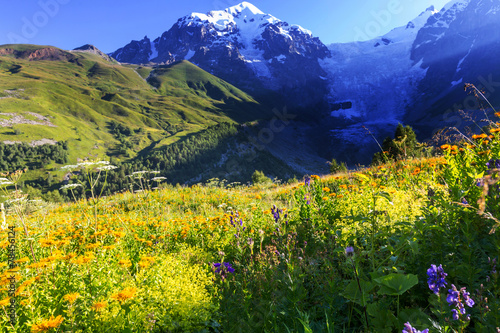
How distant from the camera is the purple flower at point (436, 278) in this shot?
4.58ft

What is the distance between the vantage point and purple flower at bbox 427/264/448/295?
1.40 metres

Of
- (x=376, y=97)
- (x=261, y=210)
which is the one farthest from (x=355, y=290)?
(x=376, y=97)

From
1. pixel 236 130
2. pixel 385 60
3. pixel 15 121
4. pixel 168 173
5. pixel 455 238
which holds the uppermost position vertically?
pixel 385 60

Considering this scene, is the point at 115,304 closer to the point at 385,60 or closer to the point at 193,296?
the point at 193,296

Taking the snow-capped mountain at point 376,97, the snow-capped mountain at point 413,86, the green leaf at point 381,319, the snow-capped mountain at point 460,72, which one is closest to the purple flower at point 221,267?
the green leaf at point 381,319

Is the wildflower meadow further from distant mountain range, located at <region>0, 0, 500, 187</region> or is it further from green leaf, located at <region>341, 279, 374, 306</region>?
distant mountain range, located at <region>0, 0, 500, 187</region>

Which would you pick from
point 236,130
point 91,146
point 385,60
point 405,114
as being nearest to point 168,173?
point 236,130

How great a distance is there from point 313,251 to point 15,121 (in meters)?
183

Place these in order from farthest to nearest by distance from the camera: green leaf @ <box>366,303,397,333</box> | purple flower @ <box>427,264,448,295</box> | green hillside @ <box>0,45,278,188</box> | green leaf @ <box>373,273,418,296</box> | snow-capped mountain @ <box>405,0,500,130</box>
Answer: snow-capped mountain @ <box>405,0,500,130</box> → green hillside @ <box>0,45,278,188</box> → green leaf @ <box>366,303,397,333</box> → green leaf @ <box>373,273,418,296</box> → purple flower @ <box>427,264,448,295</box>

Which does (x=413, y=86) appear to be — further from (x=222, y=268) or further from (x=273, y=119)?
(x=222, y=268)

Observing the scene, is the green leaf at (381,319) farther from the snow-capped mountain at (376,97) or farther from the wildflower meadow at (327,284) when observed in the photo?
the snow-capped mountain at (376,97)

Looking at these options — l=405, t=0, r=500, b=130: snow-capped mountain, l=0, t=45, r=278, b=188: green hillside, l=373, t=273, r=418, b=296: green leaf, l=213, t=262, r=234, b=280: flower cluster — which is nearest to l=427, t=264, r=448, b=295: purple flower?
l=373, t=273, r=418, b=296: green leaf

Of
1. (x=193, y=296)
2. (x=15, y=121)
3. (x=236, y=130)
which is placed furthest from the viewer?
(x=15, y=121)

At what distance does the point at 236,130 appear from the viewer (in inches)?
3182
